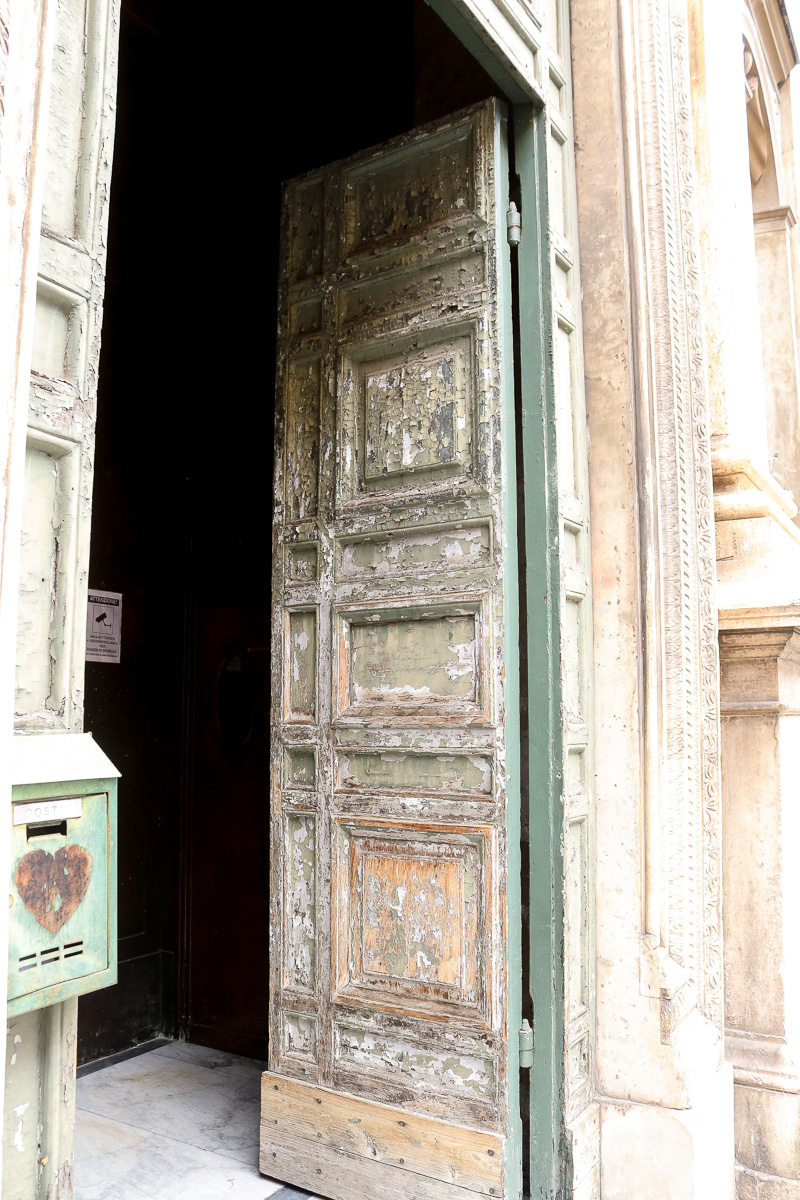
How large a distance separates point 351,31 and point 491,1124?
4.55 m

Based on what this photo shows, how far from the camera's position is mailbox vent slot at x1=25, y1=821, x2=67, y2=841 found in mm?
1182

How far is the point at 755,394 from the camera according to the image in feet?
12.3

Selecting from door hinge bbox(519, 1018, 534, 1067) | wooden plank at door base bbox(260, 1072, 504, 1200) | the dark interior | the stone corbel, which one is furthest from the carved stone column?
the dark interior

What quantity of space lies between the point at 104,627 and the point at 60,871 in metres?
2.86

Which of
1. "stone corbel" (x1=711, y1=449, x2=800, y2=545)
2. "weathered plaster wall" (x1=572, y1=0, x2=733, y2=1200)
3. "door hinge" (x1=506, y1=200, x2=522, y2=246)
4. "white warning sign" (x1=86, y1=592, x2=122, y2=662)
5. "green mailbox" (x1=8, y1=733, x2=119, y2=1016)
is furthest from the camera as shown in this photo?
"white warning sign" (x1=86, y1=592, x2=122, y2=662)

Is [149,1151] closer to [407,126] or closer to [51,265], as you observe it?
[51,265]

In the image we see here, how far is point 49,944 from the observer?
3.84ft

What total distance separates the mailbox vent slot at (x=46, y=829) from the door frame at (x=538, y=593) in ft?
5.01

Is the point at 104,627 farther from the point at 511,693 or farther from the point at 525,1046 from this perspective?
the point at 525,1046

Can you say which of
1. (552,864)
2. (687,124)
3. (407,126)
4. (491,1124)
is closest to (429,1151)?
(491,1124)

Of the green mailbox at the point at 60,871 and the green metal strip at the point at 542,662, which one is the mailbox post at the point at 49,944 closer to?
the green mailbox at the point at 60,871

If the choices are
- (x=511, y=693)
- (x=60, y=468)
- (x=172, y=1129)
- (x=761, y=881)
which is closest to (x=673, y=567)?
(x=511, y=693)

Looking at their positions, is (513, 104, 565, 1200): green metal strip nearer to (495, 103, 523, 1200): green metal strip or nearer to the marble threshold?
(495, 103, 523, 1200): green metal strip

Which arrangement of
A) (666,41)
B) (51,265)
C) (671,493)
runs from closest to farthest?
(51,265) < (671,493) < (666,41)
